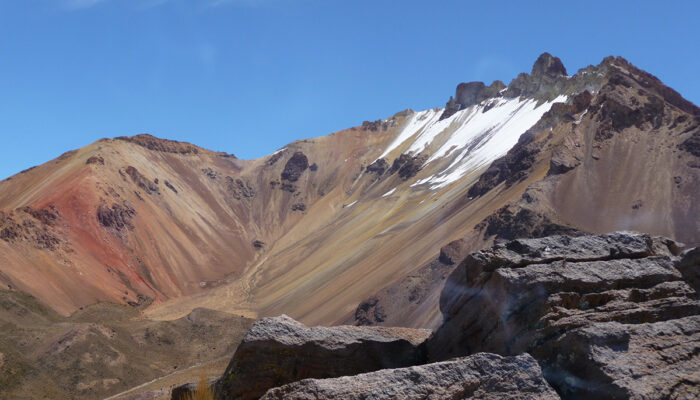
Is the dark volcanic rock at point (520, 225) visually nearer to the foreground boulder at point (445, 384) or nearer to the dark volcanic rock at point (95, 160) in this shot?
the foreground boulder at point (445, 384)

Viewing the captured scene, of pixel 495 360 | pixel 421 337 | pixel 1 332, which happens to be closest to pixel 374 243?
pixel 1 332

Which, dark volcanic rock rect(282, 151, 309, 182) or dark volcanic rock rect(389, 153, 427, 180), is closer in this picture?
dark volcanic rock rect(389, 153, 427, 180)

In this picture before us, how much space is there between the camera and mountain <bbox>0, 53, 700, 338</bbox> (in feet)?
179

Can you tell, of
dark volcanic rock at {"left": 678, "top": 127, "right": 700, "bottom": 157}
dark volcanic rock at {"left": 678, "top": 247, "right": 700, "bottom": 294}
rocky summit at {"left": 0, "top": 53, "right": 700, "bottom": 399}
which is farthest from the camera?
dark volcanic rock at {"left": 678, "top": 127, "right": 700, "bottom": 157}

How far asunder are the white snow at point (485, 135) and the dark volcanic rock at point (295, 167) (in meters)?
34.0

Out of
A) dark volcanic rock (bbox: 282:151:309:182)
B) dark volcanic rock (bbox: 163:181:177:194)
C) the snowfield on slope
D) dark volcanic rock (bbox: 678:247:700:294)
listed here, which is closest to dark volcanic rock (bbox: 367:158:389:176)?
the snowfield on slope

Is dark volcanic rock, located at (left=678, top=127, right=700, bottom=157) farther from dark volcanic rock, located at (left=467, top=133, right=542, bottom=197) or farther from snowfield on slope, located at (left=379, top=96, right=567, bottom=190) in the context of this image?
snowfield on slope, located at (left=379, top=96, right=567, bottom=190)

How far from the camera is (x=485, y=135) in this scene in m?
107

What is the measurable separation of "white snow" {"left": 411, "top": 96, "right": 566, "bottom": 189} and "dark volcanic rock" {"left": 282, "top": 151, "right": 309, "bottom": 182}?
34033 millimetres

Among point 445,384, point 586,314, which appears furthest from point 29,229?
point 445,384

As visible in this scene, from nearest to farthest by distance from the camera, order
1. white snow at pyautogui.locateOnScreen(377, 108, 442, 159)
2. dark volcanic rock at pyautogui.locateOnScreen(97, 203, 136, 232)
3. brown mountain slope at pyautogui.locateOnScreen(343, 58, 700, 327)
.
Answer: brown mountain slope at pyautogui.locateOnScreen(343, 58, 700, 327) → dark volcanic rock at pyautogui.locateOnScreen(97, 203, 136, 232) → white snow at pyautogui.locateOnScreen(377, 108, 442, 159)

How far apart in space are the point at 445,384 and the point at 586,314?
3.16 metres

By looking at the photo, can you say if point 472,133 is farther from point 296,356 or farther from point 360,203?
point 296,356

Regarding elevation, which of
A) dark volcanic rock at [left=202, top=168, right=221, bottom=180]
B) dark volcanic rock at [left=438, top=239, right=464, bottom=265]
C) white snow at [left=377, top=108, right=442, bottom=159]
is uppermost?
dark volcanic rock at [left=202, top=168, right=221, bottom=180]
